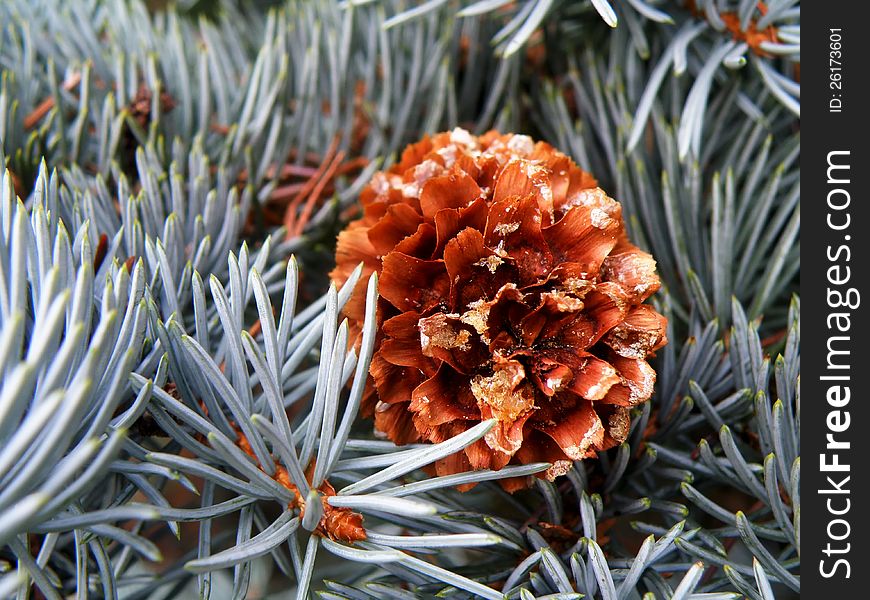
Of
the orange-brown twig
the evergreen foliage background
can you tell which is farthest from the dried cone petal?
the orange-brown twig

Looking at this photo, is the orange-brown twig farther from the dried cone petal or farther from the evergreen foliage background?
the dried cone petal

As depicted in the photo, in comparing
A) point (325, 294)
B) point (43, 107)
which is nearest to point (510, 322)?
point (325, 294)

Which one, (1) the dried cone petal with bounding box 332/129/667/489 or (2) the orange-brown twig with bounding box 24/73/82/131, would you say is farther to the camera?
(2) the orange-brown twig with bounding box 24/73/82/131

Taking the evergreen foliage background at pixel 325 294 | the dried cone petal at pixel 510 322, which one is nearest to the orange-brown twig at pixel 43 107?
the evergreen foliage background at pixel 325 294

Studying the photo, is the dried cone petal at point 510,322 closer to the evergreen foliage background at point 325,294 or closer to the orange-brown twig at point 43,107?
the evergreen foliage background at point 325,294

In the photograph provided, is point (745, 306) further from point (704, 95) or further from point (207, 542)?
point (207, 542)
